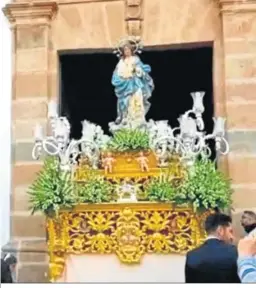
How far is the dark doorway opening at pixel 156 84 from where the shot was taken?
767cm

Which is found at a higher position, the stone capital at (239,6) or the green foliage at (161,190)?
the stone capital at (239,6)

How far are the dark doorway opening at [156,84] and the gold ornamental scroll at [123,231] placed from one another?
1571 millimetres

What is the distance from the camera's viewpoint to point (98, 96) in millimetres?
8430

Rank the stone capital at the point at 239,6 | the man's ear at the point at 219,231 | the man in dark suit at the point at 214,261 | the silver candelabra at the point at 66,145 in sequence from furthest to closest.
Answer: the stone capital at the point at 239,6, the silver candelabra at the point at 66,145, the man's ear at the point at 219,231, the man in dark suit at the point at 214,261

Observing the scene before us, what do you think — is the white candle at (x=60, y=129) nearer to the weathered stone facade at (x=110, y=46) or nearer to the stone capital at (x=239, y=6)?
the weathered stone facade at (x=110, y=46)

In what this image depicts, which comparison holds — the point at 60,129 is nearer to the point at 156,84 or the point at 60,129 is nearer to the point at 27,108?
the point at 27,108

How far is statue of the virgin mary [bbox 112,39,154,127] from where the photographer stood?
6.60 meters

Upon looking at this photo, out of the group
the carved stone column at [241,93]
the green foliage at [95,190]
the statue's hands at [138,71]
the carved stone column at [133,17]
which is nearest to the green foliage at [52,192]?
the green foliage at [95,190]

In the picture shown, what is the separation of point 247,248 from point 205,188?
2.71 m

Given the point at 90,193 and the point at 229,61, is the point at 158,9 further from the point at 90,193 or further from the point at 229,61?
the point at 90,193

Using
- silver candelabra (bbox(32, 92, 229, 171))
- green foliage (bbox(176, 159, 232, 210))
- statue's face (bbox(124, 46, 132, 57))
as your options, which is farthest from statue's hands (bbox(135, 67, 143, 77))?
green foliage (bbox(176, 159, 232, 210))

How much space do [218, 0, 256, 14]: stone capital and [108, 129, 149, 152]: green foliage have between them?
1.52m

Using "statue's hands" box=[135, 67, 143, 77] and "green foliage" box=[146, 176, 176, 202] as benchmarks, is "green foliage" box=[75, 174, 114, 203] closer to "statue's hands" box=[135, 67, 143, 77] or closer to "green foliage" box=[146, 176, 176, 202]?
"green foliage" box=[146, 176, 176, 202]

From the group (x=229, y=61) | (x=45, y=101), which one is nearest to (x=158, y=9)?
(x=229, y=61)
